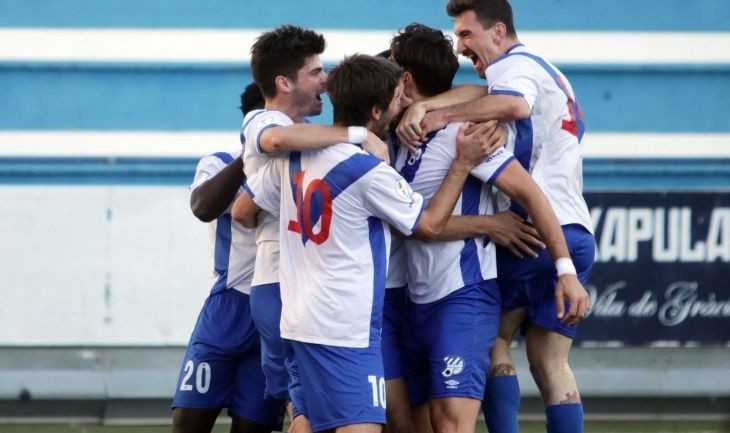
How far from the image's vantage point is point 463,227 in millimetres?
5320

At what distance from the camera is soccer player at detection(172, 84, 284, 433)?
5.75 meters

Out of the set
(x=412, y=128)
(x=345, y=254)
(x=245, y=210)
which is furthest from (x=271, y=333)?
(x=412, y=128)

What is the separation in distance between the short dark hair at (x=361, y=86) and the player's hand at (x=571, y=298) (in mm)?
910

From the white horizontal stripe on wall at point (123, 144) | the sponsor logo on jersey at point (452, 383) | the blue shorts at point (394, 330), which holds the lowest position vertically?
the sponsor logo on jersey at point (452, 383)

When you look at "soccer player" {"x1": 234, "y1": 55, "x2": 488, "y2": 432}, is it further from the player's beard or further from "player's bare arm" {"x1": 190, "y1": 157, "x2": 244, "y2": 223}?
"player's bare arm" {"x1": 190, "y1": 157, "x2": 244, "y2": 223}

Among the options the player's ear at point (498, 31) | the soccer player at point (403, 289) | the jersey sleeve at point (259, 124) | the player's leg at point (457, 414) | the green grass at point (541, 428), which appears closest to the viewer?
the jersey sleeve at point (259, 124)

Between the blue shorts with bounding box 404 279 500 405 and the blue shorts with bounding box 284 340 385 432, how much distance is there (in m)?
0.44

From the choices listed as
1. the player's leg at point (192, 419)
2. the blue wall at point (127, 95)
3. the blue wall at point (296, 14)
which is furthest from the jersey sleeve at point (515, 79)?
the blue wall at point (296, 14)

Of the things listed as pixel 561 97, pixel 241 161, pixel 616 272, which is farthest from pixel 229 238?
pixel 616 272

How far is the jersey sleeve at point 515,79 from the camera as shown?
5250 mm

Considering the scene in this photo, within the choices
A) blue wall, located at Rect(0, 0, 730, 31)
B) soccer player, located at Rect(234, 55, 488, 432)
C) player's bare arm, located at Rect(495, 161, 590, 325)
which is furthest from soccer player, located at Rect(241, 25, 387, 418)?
blue wall, located at Rect(0, 0, 730, 31)

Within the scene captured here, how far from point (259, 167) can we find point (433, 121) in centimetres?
67

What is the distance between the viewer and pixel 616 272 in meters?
8.38

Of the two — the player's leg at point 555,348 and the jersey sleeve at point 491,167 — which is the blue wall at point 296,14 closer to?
the player's leg at point 555,348
